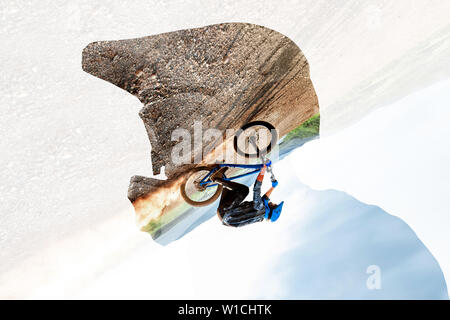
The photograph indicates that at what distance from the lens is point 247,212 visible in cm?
325

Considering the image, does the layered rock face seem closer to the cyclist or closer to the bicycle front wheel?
the bicycle front wheel

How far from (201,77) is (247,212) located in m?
1.69

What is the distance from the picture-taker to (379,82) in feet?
15.5

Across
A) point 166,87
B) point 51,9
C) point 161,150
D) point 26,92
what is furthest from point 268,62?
point 26,92

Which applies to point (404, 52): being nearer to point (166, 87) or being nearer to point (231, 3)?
point (231, 3)

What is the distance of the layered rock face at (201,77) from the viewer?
9.90 ft

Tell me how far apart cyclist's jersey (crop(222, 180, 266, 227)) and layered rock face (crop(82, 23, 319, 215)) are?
104cm

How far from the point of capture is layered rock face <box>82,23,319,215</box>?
3.02m

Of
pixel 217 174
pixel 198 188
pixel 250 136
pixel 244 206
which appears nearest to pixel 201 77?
pixel 250 136

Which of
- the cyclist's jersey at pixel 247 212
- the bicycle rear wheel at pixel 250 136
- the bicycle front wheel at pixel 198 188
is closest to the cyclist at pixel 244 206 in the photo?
the cyclist's jersey at pixel 247 212

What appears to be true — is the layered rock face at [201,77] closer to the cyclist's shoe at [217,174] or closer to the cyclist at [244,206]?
the cyclist's shoe at [217,174]

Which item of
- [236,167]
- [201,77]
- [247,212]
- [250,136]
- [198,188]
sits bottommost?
[247,212]

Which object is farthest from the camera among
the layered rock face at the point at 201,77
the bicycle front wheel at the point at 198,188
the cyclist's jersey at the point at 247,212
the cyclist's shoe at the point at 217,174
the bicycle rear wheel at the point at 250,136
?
the bicycle rear wheel at the point at 250,136

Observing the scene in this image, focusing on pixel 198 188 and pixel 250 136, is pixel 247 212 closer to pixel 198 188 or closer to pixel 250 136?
pixel 198 188
